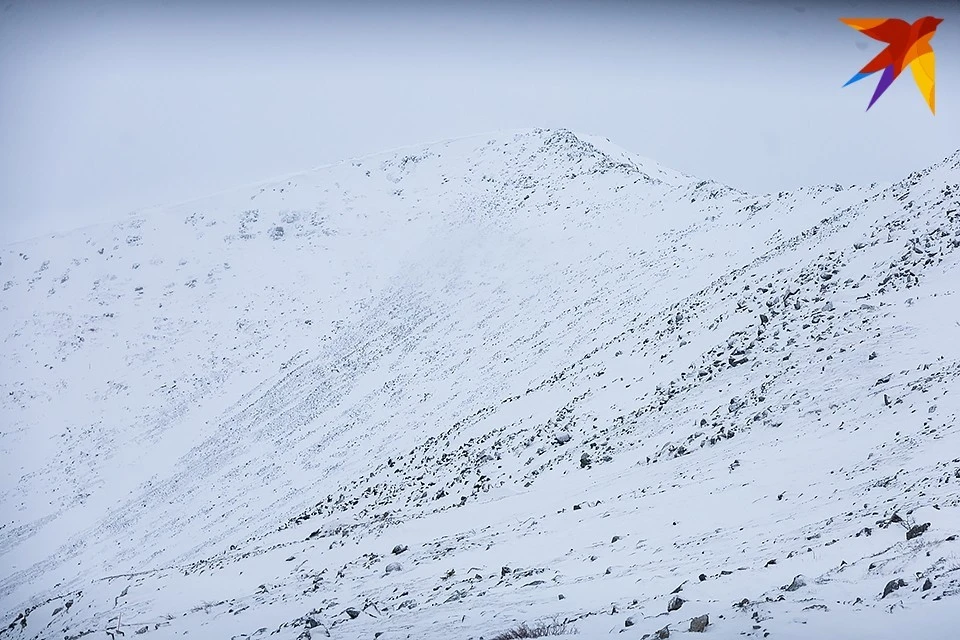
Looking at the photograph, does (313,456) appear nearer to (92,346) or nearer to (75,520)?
(75,520)

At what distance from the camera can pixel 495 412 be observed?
2156 cm

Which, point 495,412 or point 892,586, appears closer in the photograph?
point 892,586

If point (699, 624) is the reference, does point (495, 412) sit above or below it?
above

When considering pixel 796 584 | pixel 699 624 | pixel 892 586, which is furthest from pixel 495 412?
pixel 892 586

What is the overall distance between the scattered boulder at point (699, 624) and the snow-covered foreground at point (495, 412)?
78 millimetres

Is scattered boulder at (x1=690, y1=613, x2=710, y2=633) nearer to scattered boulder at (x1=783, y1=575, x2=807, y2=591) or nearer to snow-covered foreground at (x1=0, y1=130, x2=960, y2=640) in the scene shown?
snow-covered foreground at (x1=0, y1=130, x2=960, y2=640)

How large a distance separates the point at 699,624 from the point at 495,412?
14.0 metres

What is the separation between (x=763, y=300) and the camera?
Answer: 19.9 metres

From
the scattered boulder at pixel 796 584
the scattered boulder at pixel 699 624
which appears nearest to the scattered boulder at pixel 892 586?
the scattered boulder at pixel 796 584

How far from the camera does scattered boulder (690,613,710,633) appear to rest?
25.1ft

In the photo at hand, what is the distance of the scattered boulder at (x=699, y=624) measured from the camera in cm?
765

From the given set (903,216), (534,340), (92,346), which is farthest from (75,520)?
(903,216)

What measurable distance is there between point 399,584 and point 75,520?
18.5 meters

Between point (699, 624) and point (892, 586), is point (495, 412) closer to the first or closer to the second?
point (699, 624)
